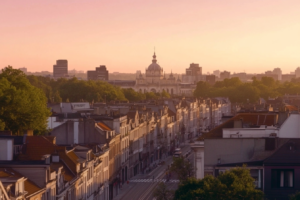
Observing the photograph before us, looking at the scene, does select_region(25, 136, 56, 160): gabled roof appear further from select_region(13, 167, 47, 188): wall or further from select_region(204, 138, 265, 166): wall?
select_region(204, 138, 265, 166): wall

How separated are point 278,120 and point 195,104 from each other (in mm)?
93533

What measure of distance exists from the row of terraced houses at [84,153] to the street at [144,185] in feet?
2.94

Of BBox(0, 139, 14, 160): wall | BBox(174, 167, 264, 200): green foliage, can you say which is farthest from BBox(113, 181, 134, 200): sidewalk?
BBox(174, 167, 264, 200): green foliage

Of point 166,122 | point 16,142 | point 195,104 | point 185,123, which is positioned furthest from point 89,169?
point 195,104

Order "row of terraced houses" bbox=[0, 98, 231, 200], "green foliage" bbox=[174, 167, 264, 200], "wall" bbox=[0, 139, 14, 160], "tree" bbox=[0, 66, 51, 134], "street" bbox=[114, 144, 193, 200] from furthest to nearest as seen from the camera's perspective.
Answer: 1. "tree" bbox=[0, 66, 51, 134]
2. "street" bbox=[114, 144, 193, 200]
3. "wall" bbox=[0, 139, 14, 160]
4. "row of terraced houses" bbox=[0, 98, 231, 200]
5. "green foliage" bbox=[174, 167, 264, 200]

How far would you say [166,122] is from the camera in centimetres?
11162

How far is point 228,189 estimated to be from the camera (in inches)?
1420

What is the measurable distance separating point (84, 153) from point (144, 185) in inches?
870

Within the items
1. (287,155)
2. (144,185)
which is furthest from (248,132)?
(144,185)

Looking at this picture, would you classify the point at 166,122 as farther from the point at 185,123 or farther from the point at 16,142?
the point at 16,142

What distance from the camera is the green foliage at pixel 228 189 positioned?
118 feet

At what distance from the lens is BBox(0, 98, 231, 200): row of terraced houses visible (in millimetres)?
39438

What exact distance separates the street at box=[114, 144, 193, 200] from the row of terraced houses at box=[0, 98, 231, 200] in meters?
0.90

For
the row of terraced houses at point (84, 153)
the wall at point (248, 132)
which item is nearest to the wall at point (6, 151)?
the row of terraced houses at point (84, 153)
